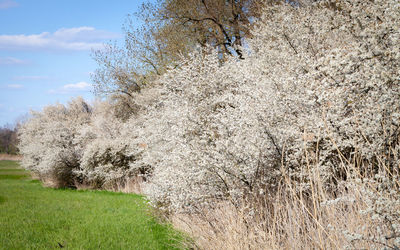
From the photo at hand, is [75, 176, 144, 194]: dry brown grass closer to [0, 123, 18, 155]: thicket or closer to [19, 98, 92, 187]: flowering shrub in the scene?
[19, 98, 92, 187]: flowering shrub

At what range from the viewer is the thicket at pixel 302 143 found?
293 centimetres

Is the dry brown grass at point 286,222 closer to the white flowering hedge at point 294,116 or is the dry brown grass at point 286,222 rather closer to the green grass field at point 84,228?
the white flowering hedge at point 294,116

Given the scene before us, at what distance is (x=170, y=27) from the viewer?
1559 centimetres

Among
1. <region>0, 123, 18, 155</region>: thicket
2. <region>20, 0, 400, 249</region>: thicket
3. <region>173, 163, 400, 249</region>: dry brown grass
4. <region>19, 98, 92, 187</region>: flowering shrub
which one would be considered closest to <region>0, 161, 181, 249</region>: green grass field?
<region>20, 0, 400, 249</region>: thicket

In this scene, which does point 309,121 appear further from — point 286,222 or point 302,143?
point 286,222

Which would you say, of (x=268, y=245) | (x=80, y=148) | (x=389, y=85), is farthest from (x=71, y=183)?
(x=389, y=85)

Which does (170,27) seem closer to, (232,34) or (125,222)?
(232,34)

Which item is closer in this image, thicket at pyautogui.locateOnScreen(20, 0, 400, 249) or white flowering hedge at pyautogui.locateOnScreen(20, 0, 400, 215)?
thicket at pyautogui.locateOnScreen(20, 0, 400, 249)

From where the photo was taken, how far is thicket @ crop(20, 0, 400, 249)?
9.62 feet

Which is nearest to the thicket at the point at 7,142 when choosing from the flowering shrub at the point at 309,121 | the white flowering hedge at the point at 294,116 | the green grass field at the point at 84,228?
the green grass field at the point at 84,228

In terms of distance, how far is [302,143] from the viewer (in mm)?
4070

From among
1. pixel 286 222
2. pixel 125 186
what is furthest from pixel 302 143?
pixel 125 186

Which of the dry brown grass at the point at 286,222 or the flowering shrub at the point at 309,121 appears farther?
the flowering shrub at the point at 309,121

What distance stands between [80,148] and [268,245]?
15.5 m
